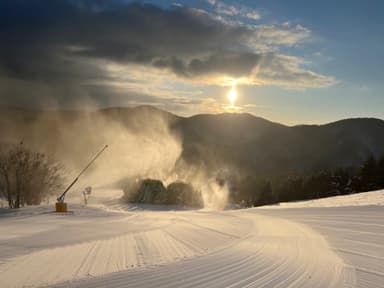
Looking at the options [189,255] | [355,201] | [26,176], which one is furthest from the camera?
Answer: [26,176]

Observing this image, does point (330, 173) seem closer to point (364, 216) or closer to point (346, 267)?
point (364, 216)

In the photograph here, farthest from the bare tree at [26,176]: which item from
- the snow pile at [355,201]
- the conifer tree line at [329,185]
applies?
the conifer tree line at [329,185]

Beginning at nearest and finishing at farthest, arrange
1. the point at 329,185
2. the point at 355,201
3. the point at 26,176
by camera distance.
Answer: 1. the point at 355,201
2. the point at 26,176
3. the point at 329,185

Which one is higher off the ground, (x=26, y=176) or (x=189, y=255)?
(x=26, y=176)

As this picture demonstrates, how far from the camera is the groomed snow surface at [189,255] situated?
6211 mm

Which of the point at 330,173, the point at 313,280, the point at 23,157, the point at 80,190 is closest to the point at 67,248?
the point at 313,280

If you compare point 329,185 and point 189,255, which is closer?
point 189,255

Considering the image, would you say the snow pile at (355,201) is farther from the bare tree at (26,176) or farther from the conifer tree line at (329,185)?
the conifer tree line at (329,185)

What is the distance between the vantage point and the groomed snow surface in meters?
6.21

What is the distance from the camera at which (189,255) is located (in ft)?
26.8

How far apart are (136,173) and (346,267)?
41274mm

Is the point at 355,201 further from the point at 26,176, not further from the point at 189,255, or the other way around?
the point at 26,176

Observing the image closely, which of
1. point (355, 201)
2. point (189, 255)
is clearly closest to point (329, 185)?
point (355, 201)

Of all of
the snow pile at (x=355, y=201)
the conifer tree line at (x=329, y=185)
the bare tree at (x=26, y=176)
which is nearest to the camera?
the snow pile at (x=355, y=201)
